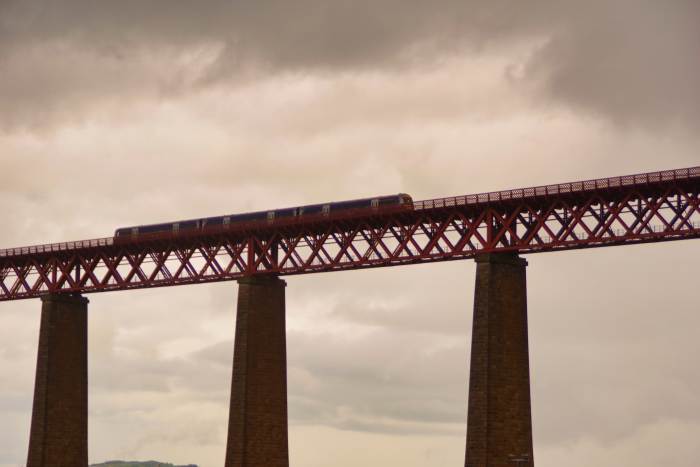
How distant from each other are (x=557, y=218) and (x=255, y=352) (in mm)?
22583

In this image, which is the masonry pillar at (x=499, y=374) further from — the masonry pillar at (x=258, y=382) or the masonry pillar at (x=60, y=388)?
the masonry pillar at (x=60, y=388)

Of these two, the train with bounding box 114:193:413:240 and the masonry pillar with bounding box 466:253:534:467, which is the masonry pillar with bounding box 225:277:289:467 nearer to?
the train with bounding box 114:193:413:240

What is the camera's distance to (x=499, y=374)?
254 ft

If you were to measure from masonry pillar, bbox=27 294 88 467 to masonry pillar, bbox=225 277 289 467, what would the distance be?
63.0ft

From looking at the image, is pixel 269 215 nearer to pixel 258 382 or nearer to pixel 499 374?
pixel 258 382

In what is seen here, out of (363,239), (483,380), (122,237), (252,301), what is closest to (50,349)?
(122,237)

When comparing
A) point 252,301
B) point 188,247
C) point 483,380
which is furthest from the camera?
point 188,247

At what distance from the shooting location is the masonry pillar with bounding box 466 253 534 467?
251 feet

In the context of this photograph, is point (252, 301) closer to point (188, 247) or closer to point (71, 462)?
point (188, 247)

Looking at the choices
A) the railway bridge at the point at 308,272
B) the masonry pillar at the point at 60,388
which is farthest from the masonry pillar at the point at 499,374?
the masonry pillar at the point at 60,388

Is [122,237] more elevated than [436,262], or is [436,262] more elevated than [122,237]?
[122,237]

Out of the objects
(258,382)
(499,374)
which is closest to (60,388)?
(258,382)

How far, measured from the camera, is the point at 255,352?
89.7 m

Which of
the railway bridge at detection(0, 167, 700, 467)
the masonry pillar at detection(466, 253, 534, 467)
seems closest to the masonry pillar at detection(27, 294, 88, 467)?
the railway bridge at detection(0, 167, 700, 467)
